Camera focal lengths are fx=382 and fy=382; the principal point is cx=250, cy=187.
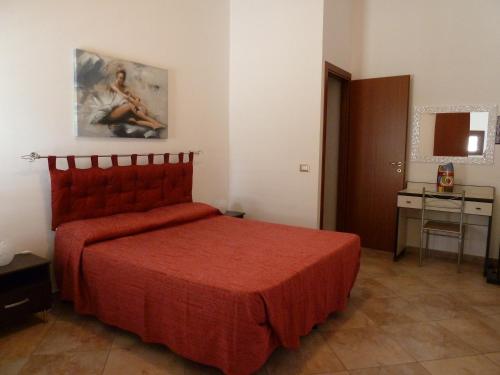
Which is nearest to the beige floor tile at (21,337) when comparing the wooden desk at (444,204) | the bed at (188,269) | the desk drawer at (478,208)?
the bed at (188,269)

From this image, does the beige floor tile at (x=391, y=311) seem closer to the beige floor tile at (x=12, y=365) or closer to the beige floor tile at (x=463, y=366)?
the beige floor tile at (x=463, y=366)

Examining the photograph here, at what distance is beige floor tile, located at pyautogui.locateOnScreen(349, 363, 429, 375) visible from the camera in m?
2.12

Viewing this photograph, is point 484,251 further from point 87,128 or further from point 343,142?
point 87,128

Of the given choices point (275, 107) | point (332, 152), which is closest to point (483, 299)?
point (332, 152)

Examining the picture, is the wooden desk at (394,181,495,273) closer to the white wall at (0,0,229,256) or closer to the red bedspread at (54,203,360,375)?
the red bedspread at (54,203,360,375)

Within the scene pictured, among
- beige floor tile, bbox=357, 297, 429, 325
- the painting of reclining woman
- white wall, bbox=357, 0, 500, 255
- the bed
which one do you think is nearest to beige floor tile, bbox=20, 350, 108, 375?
the bed

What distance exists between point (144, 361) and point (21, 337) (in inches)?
35.1

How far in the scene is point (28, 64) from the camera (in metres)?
2.69

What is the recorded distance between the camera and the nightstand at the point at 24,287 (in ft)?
7.86

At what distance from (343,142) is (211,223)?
85.3 inches

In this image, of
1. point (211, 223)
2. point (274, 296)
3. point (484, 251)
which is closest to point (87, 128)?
point (211, 223)

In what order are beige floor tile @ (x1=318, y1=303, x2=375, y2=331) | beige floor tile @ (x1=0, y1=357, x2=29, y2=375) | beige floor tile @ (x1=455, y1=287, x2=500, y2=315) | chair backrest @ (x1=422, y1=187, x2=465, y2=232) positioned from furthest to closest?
chair backrest @ (x1=422, y1=187, x2=465, y2=232) < beige floor tile @ (x1=455, y1=287, x2=500, y2=315) < beige floor tile @ (x1=318, y1=303, x2=375, y2=331) < beige floor tile @ (x1=0, y1=357, x2=29, y2=375)

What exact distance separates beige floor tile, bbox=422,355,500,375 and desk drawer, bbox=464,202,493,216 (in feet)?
5.66

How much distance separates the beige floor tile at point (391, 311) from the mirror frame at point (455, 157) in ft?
5.96
